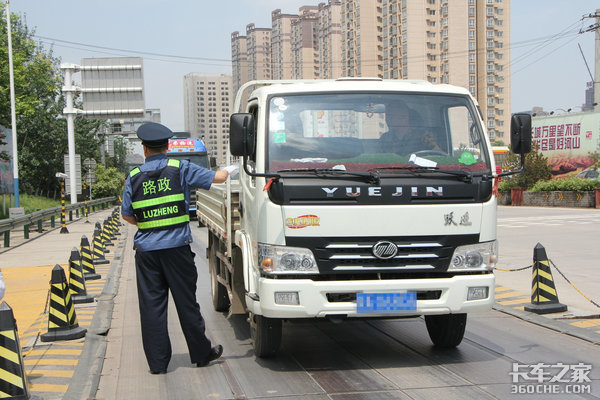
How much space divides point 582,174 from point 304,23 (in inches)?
3894

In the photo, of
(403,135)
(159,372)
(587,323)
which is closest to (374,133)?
(403,135)

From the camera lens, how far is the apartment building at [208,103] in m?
123

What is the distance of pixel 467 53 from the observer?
102562mm

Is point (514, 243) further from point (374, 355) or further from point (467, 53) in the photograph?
point (467, 53)

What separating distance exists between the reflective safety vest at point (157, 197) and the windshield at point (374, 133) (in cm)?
86

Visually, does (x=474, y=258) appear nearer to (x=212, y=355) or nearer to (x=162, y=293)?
(x=212, y=355)

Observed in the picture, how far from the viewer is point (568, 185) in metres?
35.8

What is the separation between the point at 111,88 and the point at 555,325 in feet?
87.6

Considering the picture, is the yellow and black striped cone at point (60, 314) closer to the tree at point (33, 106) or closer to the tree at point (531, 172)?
the tree at point (33, 106)

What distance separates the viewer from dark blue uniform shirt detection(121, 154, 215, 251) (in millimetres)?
5879

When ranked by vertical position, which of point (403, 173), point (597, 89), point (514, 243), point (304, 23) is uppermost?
point (304, 23)

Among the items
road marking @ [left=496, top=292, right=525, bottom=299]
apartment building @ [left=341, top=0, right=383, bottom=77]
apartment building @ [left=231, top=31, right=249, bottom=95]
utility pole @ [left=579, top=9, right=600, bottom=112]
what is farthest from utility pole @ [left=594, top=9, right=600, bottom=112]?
apartment building @ [left=231, top=31, right=249, bottom=95]

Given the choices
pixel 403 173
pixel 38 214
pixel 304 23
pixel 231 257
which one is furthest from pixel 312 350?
pixel 304 23

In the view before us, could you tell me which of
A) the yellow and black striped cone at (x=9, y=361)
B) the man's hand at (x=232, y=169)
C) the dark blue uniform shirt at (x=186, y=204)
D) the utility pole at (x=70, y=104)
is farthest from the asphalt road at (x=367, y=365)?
the utility pole at (x=70, y=104)
